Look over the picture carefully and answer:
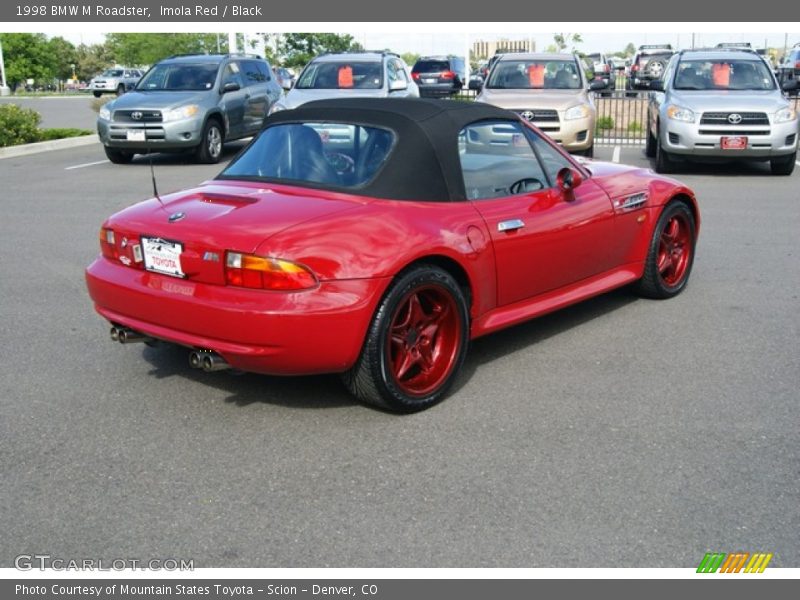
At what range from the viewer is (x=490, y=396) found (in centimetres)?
482

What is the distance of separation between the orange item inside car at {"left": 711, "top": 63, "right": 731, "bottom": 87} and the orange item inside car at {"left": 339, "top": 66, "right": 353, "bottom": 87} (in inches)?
223

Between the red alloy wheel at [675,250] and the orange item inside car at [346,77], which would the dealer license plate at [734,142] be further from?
the red alloy wheel at [675,250]

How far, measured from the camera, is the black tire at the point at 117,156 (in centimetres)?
1602

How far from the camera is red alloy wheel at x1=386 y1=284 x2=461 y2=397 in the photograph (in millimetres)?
4570

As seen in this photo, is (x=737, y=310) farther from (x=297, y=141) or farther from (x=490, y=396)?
(x=297, y=141)

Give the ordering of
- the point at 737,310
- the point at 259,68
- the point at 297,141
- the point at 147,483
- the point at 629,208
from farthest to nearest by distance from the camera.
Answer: the point at 259,68, the point at 737,310, the point at 629,208, the point at 297,141, the point at 147,483

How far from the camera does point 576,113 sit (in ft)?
45.4

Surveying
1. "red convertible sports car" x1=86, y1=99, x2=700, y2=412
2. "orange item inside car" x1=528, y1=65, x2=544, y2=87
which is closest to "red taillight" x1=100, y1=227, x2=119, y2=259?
"red convertible sports car" x1=86, y1=99, x2=700, y2=412

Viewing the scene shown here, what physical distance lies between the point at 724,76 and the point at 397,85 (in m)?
5.15

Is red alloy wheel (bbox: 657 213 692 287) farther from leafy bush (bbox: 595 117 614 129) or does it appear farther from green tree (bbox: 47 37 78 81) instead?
green tree (bbox: 47 37 78 81)

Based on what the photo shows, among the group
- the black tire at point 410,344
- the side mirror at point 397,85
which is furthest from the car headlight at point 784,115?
the black tire at point 410,344

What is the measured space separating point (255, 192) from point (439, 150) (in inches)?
39.0

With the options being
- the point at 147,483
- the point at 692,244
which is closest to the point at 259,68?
the point at 692,244

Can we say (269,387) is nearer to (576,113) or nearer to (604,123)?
(576,113)
